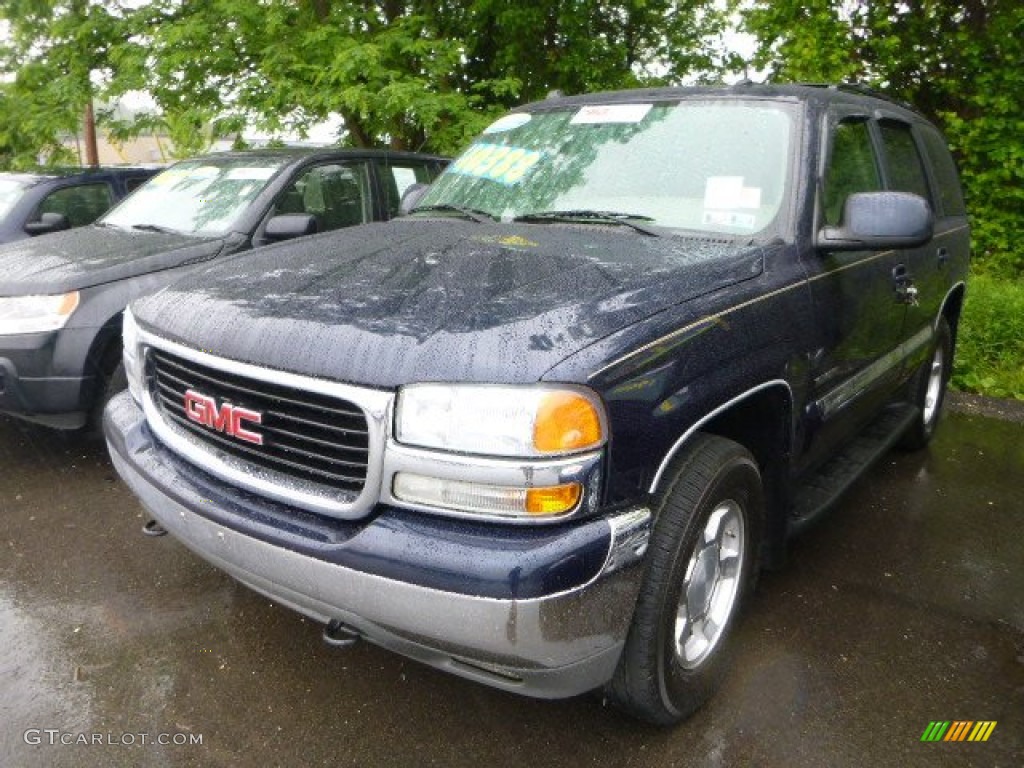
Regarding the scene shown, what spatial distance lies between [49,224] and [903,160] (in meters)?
5.67

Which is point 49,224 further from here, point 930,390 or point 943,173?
point 930,390

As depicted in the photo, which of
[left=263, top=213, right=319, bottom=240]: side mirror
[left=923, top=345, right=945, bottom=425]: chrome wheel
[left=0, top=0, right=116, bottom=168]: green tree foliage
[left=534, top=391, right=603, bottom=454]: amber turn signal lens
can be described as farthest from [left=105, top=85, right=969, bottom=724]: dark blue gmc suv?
[left=0, top=0, right=116, bottom=168]: green tree foliage

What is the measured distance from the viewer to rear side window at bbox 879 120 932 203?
3.59 meters

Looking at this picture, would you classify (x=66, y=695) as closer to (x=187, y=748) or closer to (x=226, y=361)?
(x=187, y=748)

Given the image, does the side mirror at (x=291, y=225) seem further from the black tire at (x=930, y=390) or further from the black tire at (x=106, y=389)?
the black tire at (x=930, y=390)

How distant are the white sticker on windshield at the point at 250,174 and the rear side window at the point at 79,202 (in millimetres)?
2163

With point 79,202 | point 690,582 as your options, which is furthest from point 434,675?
point 79,202

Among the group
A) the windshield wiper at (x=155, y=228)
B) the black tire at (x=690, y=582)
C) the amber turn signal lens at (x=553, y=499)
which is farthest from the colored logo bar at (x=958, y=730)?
the windshield wiper at (x=155, y=228)

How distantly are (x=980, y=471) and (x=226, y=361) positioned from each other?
4.21m

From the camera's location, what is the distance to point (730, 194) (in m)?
2.79

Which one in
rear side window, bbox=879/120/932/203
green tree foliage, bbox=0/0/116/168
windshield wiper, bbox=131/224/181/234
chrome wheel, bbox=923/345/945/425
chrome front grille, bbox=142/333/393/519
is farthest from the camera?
green tree foliage, bbox=0/0/116/168

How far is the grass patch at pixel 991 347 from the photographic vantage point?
595 centimetres

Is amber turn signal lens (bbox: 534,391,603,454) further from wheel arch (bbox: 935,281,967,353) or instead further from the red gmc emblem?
wheel arch (bbox: 935,281,967,353)

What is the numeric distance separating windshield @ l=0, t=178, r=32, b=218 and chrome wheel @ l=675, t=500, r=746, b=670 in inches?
245
